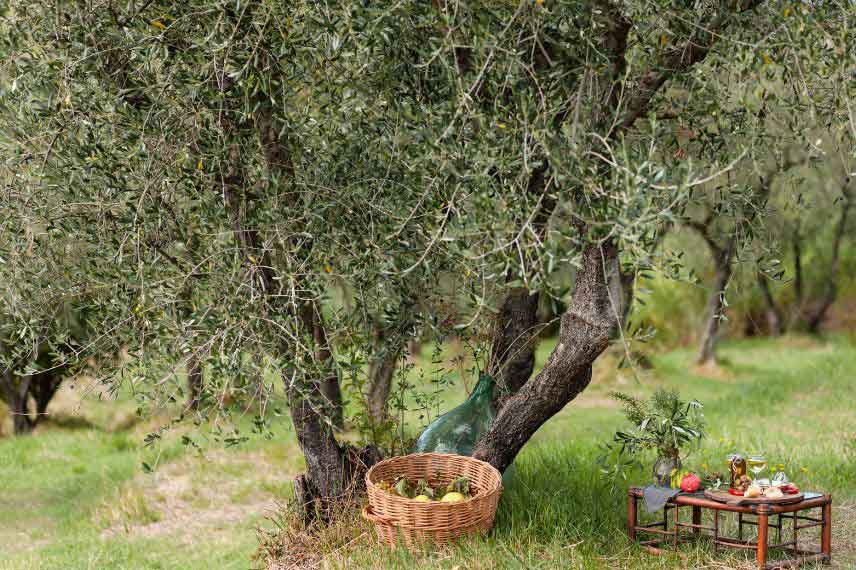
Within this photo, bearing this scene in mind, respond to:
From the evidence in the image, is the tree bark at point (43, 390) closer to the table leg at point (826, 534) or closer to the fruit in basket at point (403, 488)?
the fruit in basket at point (403, 488)

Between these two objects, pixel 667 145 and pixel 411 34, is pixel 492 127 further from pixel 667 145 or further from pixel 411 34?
pixel 667 145

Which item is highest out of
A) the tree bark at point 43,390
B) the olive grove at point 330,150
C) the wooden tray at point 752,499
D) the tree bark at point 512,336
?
the olive grove at point 330,150

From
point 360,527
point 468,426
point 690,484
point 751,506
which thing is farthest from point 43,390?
point 751,506

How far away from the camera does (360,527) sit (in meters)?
6.59

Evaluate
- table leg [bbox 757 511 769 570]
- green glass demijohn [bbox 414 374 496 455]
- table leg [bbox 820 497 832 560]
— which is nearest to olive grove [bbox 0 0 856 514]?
green glass demijohn [bbox 414 374 496 455]

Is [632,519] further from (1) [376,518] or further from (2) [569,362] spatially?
(1) [376,518]

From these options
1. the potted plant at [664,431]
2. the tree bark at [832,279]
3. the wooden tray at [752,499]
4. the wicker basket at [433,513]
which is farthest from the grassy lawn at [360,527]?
the tree bark at [832,279]

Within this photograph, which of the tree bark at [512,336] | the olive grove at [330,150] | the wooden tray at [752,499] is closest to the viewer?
the olive grove at [330,150]

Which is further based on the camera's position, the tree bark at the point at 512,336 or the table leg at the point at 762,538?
the tree bark at the point at 512,336

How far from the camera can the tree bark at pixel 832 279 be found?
21.3 metres

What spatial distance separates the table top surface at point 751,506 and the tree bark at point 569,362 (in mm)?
1092

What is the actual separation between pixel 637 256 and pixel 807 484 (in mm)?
5500

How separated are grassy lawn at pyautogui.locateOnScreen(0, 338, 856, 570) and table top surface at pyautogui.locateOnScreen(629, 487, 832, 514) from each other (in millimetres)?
404

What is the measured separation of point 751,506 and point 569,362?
156 cm
